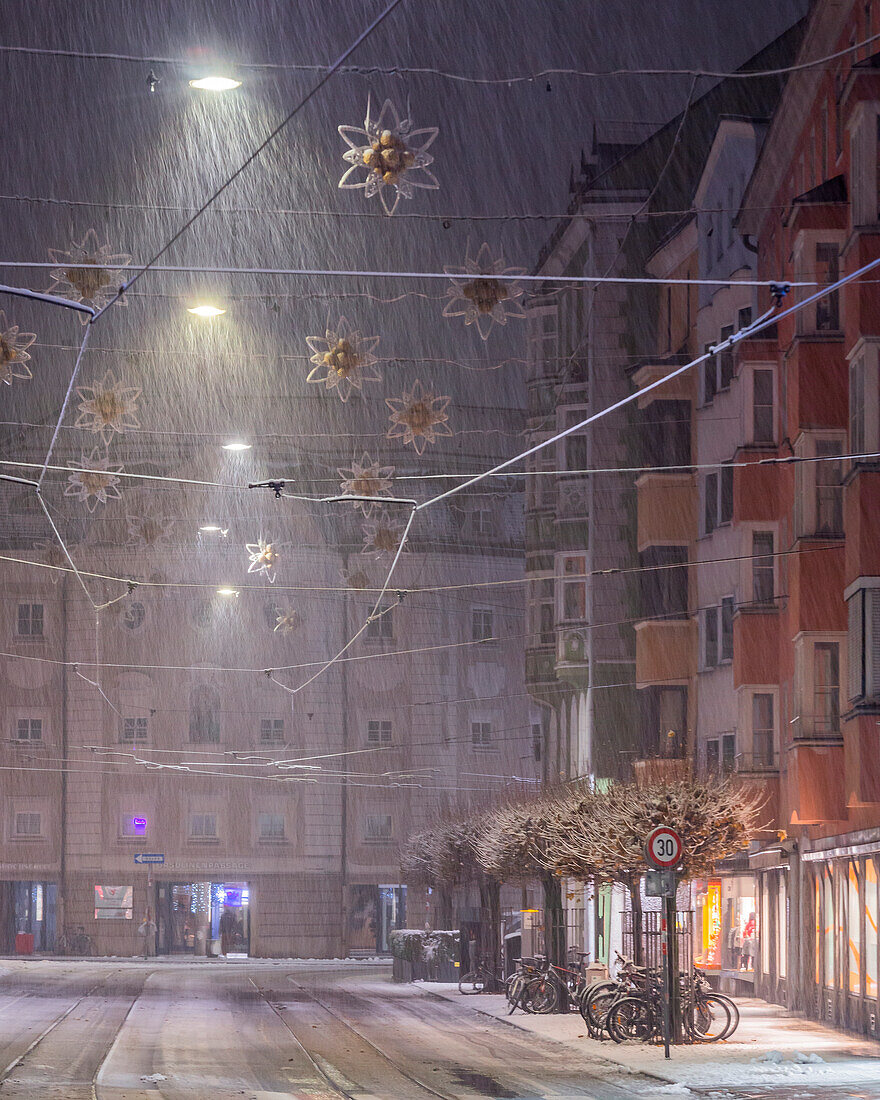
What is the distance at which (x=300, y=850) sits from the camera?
71.9 m

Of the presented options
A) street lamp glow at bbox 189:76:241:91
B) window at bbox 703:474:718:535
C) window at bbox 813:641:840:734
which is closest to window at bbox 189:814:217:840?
window at bbox 703:474:718:535

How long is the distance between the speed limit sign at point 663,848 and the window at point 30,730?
51.4 meters

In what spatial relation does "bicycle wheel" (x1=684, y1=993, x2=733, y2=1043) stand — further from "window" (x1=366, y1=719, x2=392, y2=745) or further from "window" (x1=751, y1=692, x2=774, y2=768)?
"window" (x1=366, y1=719, x2=392, y2=745)

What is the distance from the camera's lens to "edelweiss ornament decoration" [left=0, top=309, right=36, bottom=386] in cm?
1653

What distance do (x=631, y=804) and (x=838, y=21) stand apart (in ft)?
44.3

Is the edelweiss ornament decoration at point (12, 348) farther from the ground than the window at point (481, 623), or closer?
closer

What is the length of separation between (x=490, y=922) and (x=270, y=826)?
28.4m

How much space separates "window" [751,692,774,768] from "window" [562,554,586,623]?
13.2 metres

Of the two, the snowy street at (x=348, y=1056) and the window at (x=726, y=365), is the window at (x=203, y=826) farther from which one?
the window at (x=726, y=365)

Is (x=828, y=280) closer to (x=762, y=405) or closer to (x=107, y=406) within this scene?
(x=762, y=405)

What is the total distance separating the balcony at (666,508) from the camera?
40.9 m

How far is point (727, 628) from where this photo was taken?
125ft

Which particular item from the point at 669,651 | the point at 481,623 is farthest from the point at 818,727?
the point at 481,623

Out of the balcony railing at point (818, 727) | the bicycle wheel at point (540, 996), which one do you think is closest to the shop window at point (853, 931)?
the balcony railing at point (818, 727)
